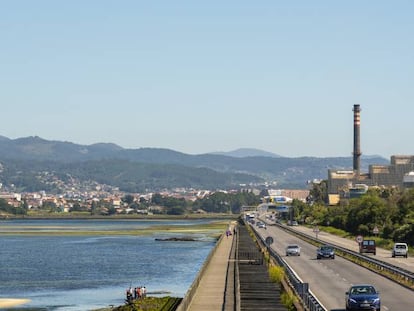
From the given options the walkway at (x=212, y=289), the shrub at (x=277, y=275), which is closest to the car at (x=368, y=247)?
the walkway at (x=212, y=289)

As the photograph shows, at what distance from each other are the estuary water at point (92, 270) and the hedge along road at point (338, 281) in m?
10.3

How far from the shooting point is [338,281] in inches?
2539

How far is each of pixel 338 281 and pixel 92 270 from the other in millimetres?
52695

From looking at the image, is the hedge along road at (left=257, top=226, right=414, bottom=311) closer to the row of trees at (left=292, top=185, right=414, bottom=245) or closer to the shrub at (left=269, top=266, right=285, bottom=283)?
the shrub at (left=269, top=266, right=285, bottom=283)

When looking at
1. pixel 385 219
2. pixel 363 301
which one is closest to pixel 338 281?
pixel 363 301

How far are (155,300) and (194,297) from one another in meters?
14.9

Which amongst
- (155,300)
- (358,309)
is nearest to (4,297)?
(155,300)

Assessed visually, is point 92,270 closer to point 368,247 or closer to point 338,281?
point 368,247

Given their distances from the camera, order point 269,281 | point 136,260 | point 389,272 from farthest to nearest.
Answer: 1. point 136,260
2. point 389,272
3. point 269,281

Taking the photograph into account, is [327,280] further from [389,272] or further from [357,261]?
[357,261]

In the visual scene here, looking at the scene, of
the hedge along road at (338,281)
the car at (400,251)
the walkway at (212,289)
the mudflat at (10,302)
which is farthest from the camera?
the car at (400,251)

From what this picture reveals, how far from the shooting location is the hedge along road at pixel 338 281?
5067cm

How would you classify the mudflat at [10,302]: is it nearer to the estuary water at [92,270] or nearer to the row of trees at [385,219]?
the estuary water at [92,270]

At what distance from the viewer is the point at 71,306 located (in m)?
73.1
